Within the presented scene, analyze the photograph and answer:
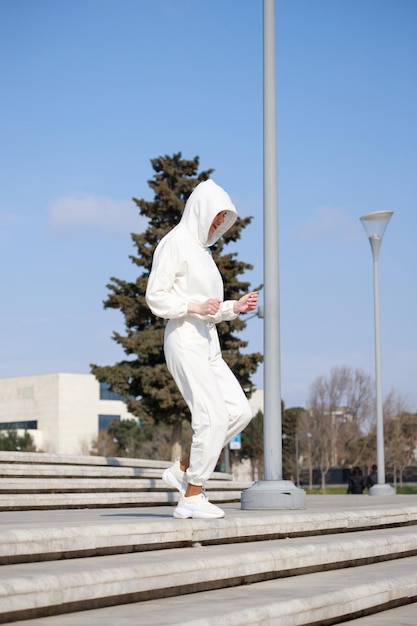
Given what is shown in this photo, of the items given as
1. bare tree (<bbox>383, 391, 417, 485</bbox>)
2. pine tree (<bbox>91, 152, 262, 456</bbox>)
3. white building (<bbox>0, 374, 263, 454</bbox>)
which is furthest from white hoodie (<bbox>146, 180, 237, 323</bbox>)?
white building (<bbox>0, 374, 263, 454</bbox>)

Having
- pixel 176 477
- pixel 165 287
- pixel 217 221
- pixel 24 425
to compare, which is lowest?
pixel 176 477

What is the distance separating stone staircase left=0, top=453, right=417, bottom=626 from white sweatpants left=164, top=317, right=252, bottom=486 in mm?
541

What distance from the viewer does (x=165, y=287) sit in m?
6.88

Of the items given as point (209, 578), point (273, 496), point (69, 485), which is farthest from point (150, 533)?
point (69, 485)

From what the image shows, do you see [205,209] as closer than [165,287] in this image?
No

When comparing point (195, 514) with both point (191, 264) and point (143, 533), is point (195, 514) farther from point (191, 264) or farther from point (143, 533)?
point (191, 264)

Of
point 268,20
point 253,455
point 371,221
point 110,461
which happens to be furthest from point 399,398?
point 268,20

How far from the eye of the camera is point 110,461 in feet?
54.9

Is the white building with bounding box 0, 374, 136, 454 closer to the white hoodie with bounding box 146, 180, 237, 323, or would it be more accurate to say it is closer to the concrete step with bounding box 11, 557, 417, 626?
the white hoodie with bounding box 146, 180, 237, 323

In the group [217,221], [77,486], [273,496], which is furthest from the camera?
[77,486]

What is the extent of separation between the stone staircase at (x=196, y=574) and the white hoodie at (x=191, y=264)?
5.21ft

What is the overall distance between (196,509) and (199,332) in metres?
1.29

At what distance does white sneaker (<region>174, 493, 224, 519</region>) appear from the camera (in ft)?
21.7

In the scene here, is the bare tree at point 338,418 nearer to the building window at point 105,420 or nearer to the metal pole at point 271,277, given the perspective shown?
the building window at point 105,420
